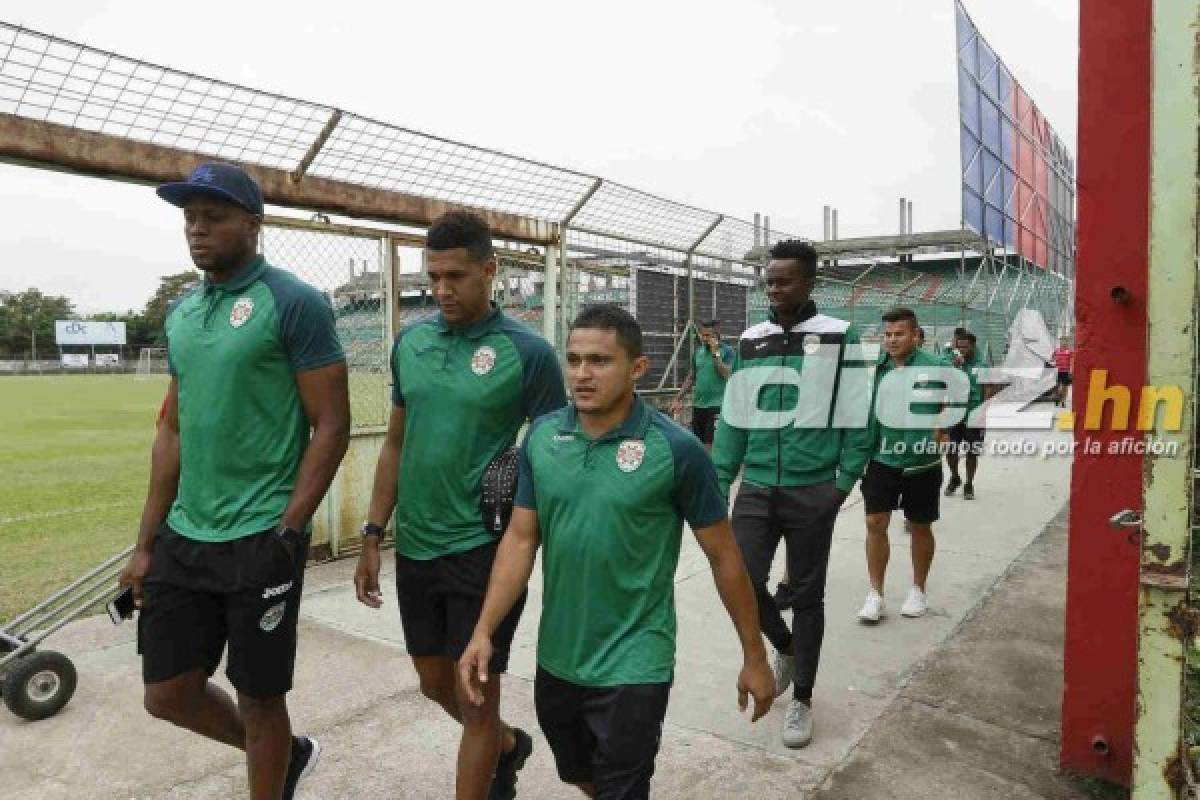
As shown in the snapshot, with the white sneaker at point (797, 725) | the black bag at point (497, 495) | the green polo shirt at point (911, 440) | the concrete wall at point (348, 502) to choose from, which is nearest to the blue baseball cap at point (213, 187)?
the black bag at point (497, 495)

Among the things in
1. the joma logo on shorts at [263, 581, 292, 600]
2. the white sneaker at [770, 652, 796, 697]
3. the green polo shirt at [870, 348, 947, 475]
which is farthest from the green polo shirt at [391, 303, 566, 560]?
the green polo shirt at [870, 348, 947, 475]

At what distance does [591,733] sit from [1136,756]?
1517 millimetres

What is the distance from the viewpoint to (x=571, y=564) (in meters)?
2.19

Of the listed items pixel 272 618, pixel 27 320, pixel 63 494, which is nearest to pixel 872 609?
pixel 272 618

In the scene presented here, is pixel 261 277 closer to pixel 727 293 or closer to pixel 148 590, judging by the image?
pixel 148 590

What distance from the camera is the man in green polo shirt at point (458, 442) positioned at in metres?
2.63

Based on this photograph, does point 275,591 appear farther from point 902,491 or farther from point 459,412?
point 902,491

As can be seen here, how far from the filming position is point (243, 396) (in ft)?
8.29

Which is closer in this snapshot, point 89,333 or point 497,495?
point 497,495

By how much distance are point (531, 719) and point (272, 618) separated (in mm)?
1507

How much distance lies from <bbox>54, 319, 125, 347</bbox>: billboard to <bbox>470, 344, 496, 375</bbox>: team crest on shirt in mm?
75872

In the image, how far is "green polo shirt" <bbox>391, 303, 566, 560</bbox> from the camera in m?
2.64

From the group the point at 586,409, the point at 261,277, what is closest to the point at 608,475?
the point at 586,409

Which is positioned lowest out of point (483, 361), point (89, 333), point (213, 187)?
point (483, 361)
